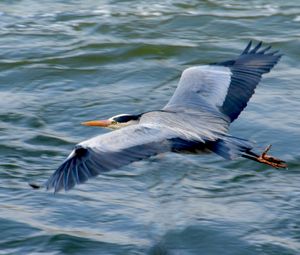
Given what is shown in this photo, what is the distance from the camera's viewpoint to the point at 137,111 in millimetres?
9547

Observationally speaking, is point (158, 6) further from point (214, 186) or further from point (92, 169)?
point (92, 169)

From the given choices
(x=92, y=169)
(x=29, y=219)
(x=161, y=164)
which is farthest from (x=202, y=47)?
(x=92, y=169)

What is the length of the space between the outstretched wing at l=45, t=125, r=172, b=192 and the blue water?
76cm

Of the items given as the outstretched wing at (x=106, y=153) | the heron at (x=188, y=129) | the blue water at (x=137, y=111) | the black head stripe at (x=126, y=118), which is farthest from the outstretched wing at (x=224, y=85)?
the outstretched wing at (x=106, y=153)

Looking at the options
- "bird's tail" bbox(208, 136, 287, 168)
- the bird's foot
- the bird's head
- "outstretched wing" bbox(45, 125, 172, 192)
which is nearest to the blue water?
the bird's foot

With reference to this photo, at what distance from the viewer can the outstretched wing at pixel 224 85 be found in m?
7.80

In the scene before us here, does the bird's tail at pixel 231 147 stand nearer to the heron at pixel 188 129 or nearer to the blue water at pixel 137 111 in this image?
the heron at pixel 188 129

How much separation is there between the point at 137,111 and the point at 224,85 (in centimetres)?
176

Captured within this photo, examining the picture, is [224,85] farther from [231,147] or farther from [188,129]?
[231,147]

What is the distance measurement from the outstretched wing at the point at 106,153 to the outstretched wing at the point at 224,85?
1.14m

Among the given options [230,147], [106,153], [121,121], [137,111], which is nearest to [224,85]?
[121,121]

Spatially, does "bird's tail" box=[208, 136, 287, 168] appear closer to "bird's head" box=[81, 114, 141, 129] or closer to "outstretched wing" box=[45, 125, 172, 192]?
"outstretched wing" box=[45, 125, 172, 192]

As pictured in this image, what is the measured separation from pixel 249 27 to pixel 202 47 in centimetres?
101

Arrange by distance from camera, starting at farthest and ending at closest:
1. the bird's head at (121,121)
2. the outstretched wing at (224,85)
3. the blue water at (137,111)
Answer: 1. the outstretched wing at (224,85)
2. the bird's head at (121,121)
3. the blue water at (137,111)
